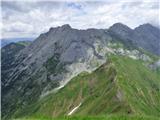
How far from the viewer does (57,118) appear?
24703mm

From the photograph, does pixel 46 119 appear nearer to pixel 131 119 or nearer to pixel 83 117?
pixel 83 117

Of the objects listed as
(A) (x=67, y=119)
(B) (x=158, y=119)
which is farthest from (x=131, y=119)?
(A) (x=67, y=119)

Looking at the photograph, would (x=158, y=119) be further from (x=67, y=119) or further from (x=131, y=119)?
(x=67, y=119)

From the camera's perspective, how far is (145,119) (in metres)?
25.0

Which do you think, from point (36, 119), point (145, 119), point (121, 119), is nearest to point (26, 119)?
point (36, 119)

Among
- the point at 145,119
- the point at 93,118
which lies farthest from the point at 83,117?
the point at 145,119

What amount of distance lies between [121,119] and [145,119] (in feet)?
6.05

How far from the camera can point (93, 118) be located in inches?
982

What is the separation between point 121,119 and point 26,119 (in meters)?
6.49

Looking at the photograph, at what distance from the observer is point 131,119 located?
2452cm

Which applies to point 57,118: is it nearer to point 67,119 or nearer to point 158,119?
point 67,119

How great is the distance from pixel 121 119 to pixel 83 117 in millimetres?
2697

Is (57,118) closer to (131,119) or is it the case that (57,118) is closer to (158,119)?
(131,119)

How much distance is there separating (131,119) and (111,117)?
1.38 m
